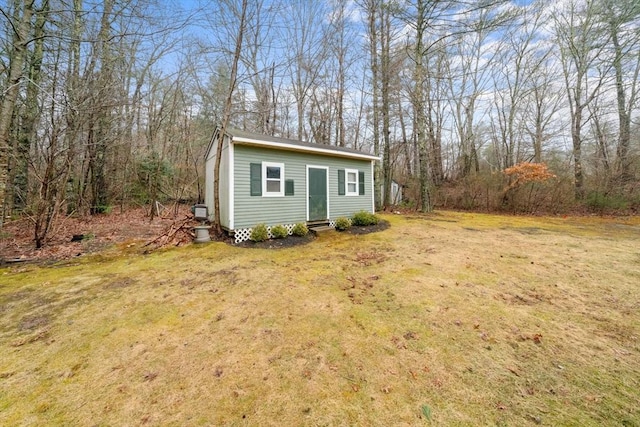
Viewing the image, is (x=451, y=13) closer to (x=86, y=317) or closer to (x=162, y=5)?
(x=162, y=5)

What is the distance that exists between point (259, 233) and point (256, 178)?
1607 mm

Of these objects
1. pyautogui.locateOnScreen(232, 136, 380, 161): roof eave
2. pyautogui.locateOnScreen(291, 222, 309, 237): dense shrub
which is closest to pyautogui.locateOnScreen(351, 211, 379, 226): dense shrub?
pyautogui.locateOnScreen(291, 222, 309, 237): dense shrub

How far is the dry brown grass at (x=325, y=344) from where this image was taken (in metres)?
1.76

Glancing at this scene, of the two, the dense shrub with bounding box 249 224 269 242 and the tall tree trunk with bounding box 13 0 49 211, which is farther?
the tall tree trunk with bounding box 13 0 49 211

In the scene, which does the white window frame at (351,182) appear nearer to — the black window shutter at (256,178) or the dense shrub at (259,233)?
the black window shutter at (256,178)

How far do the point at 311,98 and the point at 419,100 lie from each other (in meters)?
7.03

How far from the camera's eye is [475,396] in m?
1.84

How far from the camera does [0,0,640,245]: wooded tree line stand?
6.90 m

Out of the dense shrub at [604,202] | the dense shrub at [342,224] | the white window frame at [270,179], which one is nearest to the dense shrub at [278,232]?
the white window frame at [270,179]

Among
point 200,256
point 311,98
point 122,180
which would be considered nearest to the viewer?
point 200,256

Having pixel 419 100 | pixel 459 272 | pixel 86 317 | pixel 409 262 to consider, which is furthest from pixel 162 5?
pixel 419 100

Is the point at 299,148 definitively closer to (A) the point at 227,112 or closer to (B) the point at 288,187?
(B) the point at 288,187

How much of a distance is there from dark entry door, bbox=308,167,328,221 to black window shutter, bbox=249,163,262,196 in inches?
68.0

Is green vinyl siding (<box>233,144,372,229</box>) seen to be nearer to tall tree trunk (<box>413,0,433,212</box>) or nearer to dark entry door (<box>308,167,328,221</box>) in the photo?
dark entry door (<box>308,167,328,221</box>)
